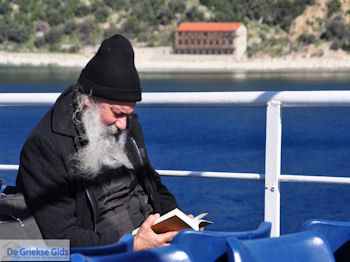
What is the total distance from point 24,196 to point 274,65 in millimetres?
75776

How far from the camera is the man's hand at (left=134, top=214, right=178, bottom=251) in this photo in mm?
1669

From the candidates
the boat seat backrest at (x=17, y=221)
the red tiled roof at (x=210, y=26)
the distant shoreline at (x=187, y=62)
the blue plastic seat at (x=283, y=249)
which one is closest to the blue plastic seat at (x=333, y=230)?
the blue plastic seat at (x=283, y=249)

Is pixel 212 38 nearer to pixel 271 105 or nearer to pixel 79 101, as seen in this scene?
pixel 271 105

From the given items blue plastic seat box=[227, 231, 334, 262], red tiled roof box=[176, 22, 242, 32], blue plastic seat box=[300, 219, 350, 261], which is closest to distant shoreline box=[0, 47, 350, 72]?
red tiled roof box=[176, 22, 242, 32]

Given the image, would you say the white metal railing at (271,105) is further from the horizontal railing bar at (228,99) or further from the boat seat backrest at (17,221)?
the boat seat backrest at (17,221)

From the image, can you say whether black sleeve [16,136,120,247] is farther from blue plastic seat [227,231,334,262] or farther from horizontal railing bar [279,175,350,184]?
horizontal railing bar [279,175,350,184]

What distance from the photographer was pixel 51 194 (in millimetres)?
1658

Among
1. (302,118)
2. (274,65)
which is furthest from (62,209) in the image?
(274,65)

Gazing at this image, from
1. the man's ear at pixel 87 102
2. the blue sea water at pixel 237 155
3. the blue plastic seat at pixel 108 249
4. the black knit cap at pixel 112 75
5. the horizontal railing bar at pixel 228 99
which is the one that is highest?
the black knit cap at pixel 112 75

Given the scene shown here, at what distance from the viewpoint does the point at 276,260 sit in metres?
1.38

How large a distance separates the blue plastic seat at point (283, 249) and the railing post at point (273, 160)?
610mm

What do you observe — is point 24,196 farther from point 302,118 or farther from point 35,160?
point 302,118

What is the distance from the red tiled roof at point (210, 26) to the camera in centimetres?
8600

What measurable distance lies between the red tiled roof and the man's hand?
Answer: 84572 millimetres
